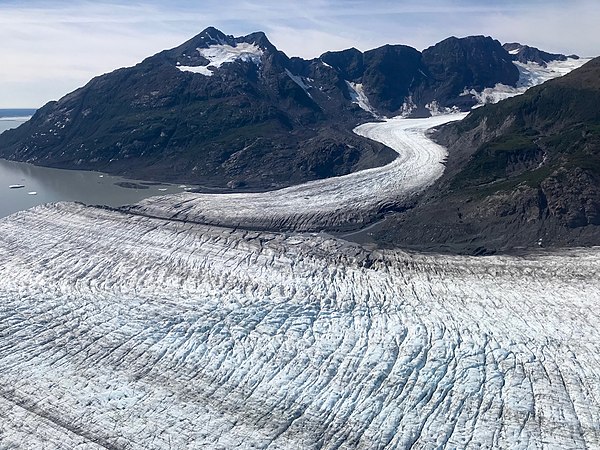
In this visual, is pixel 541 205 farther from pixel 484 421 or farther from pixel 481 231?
pixel 484 421

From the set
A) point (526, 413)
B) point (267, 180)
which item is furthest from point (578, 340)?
point (267, 180)

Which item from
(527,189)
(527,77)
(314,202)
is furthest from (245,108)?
(527,77)

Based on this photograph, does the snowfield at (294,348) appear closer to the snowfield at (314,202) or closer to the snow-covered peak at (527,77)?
the snowfield at (314,202)

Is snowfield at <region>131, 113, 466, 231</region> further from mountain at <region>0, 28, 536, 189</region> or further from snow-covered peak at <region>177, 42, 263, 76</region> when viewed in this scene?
snow-covered peak at <region>177, 42, 263, 76</region>

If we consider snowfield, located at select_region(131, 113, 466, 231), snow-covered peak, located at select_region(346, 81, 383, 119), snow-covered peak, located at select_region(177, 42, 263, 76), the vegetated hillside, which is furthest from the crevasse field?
snow-covered peak, located at select_region(346, 81, 383, 119)

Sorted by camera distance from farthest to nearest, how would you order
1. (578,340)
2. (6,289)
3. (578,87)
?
(578,87), (6,289), (578,340)

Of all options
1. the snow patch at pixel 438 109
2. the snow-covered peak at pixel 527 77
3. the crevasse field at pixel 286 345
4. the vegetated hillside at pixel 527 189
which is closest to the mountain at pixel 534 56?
the snow-covered peak at pixel 527 77
